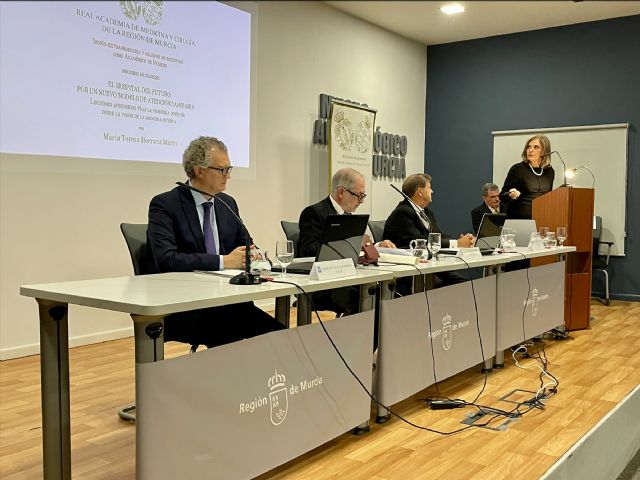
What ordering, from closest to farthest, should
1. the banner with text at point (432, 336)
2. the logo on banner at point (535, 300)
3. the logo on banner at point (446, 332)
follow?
the banner with text at point (432, 336) → the logo on banner at point (446, 332) → the logo on banner at point (535, 300)

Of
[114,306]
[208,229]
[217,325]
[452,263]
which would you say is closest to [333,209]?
[452,263]

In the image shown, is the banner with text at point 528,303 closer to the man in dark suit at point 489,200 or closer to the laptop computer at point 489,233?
the laptop computer at point 489,233

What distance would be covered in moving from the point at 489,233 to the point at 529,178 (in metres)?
1.57

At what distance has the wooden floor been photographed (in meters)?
2.01

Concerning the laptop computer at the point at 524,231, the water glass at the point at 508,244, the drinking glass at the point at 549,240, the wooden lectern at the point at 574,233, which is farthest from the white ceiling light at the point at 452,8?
the wooden lectern at the point at 574,233

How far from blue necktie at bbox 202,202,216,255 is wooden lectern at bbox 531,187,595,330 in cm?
279

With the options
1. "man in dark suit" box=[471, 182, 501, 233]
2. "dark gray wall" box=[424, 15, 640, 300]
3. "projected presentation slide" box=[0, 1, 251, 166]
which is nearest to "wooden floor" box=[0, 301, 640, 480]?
"projected presentation slide" box=[0, 1, 251, 166]

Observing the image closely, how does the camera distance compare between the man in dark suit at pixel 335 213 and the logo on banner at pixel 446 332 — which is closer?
the logo on banner at pixel 446 332

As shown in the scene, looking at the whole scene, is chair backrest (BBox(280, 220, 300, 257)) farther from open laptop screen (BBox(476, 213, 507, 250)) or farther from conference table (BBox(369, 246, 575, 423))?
open laptop screen (BBox(476, 213, 507, 250))

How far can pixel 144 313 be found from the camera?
4.74 ft

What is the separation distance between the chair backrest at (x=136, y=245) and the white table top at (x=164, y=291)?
370 mm

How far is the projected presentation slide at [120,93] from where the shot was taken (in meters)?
3.31

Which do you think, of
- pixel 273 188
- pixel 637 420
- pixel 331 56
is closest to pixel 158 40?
pixel 273 188

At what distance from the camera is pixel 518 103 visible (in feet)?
21.3
